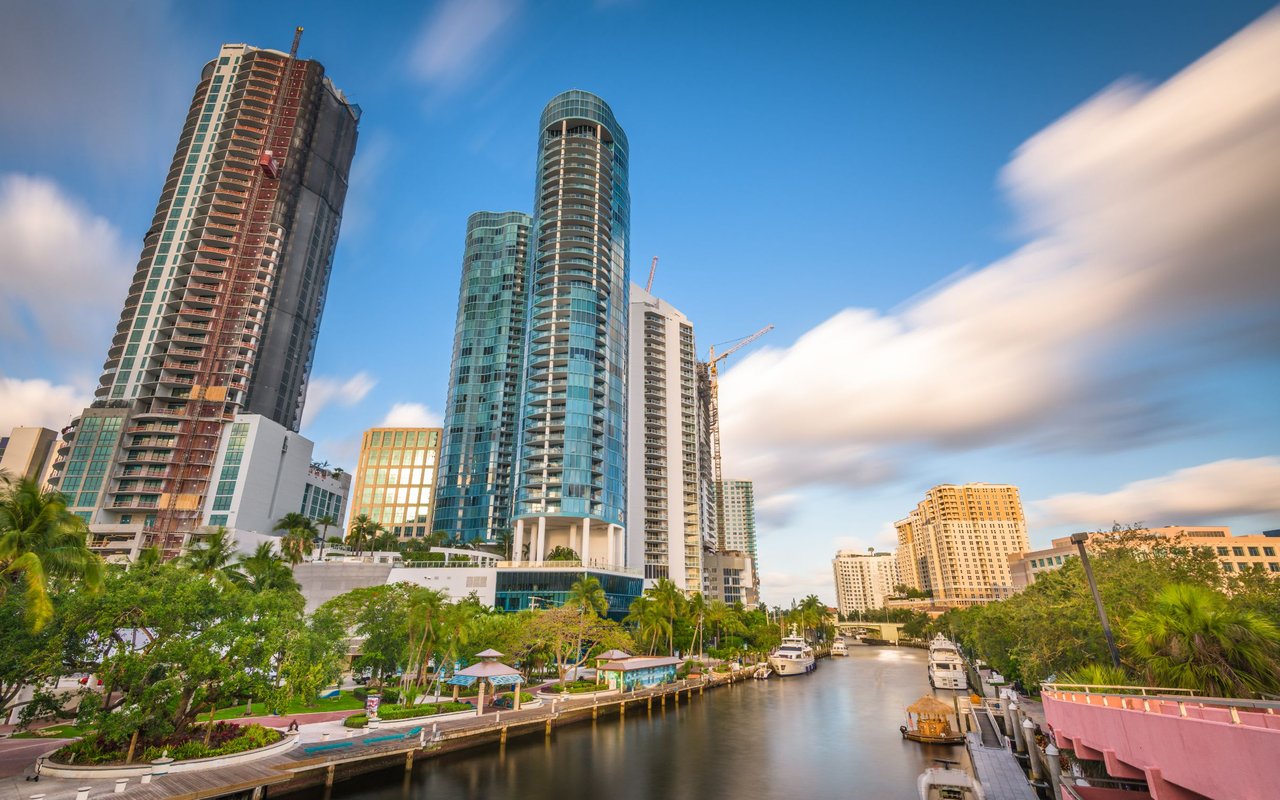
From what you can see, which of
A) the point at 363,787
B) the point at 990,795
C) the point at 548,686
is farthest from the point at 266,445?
the point at 990,795

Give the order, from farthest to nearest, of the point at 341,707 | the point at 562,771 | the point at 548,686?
the point at 548,686
the point at 341,707
the point at 562,771

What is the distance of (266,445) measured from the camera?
123375 millimetres

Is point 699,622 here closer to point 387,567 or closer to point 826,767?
point 387,567

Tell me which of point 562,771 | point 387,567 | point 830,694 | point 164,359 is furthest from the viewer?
point 164,359

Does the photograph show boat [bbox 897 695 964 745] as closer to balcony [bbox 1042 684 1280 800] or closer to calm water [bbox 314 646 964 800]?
calm water [bbox 314 646 964 800]

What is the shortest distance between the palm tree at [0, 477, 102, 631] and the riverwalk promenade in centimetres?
749

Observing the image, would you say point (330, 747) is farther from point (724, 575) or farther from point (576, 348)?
point (724, 575)

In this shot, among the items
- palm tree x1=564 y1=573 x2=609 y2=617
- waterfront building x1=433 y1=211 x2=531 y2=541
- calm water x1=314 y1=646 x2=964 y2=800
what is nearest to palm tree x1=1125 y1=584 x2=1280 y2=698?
calm water x1=314 y1=646 x2=964 y2=800

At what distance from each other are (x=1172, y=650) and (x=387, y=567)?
316 feet

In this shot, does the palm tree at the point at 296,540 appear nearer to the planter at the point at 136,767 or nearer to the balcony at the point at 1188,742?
the planter at the point at 136,767

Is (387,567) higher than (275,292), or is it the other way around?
(275,292)

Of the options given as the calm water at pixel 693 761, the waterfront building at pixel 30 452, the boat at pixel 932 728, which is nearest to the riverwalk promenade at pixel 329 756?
the calm water at pixel 693 761

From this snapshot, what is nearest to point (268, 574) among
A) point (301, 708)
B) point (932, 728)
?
point (301, 708)

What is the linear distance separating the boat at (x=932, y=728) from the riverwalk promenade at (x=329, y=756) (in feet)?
86.4
